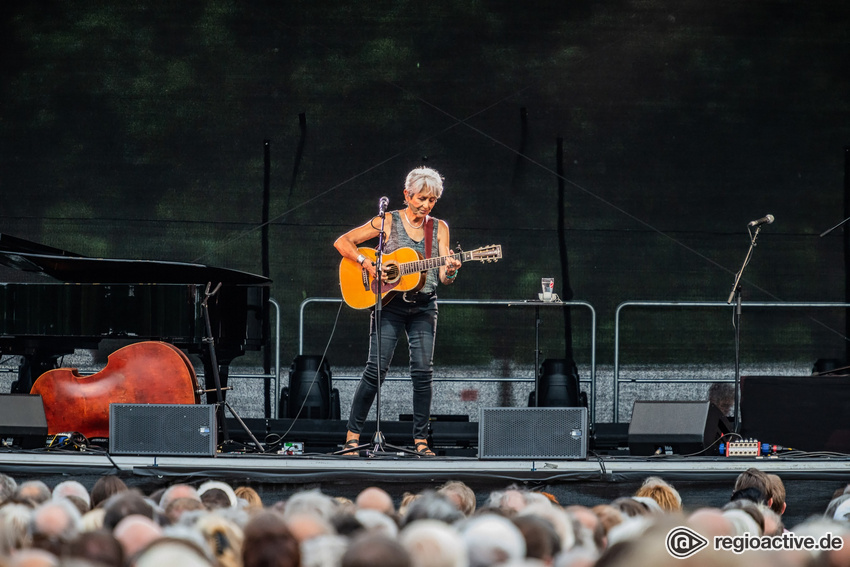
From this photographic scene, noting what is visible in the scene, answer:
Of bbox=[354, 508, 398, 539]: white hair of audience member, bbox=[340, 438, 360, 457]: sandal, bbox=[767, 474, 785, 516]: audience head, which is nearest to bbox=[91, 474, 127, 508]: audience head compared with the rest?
bbox=[354, 508, 398, 539]: white hair of audience member

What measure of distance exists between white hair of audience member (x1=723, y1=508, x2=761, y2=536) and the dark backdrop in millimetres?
5814

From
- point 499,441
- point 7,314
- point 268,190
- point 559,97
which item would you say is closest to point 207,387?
point 7,314

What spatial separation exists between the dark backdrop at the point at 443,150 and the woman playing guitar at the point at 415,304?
3.12 metres

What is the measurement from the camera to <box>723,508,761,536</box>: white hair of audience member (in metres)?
2.79

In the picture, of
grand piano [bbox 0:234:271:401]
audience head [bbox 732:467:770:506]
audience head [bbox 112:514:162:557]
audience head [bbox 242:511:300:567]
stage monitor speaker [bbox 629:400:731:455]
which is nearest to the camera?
audience head [bbox 242:511:300:567]

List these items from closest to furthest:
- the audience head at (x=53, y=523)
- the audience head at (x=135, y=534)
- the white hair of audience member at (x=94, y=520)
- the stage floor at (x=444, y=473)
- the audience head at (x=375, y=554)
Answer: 1. the audience head at (x=375, y=554)
2. the audience head at (x=135, y=534)
3. the audience head at (x=53, y=523)
4. the white hair of audience member at (x=94, y=520)
5. the stage floor at (x=444, y=473)

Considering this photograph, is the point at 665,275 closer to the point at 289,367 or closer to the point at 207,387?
the point at 289,367

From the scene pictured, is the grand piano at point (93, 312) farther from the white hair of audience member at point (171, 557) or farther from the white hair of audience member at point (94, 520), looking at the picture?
the white hair of audience member at point (171, 557)

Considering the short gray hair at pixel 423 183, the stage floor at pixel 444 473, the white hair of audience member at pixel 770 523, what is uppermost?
the short gray hair at pixel 423 183

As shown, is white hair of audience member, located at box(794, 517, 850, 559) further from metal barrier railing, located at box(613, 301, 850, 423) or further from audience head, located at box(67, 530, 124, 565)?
metal barrier railing, located at box(613, 301, 850, 423)

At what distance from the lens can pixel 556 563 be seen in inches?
85.4

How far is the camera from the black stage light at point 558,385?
7.82 metres

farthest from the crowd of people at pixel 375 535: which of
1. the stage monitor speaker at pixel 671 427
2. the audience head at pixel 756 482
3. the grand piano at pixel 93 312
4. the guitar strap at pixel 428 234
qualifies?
the grand piano at pixel 93 312

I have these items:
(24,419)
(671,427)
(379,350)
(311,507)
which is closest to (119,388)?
(24,419)
